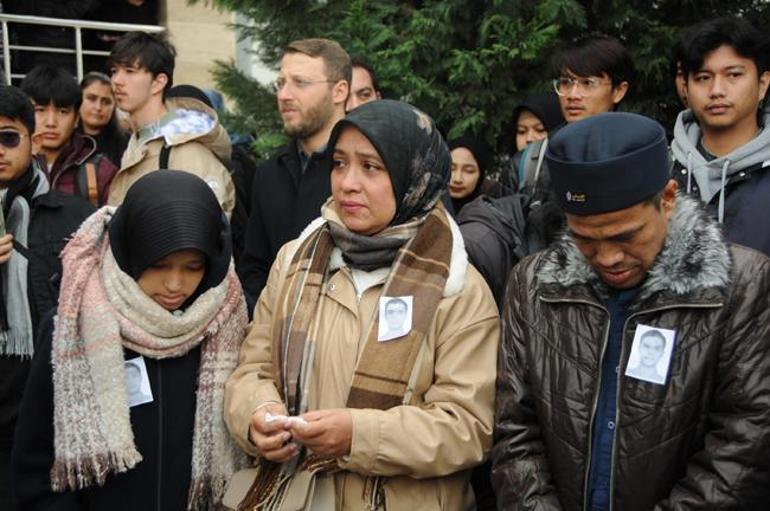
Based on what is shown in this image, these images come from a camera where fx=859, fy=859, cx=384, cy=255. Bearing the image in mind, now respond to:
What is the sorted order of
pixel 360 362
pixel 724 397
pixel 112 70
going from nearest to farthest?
pixel 724 397 → pixel 360 362 → pixel 112 70

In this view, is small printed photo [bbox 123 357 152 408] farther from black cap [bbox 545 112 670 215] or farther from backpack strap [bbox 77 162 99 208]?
backpack strap [bbox 77 162 99 208]

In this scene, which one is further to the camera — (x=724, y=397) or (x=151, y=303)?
(x=151, y=303)

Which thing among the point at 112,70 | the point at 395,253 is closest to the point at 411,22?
the point at 112,70

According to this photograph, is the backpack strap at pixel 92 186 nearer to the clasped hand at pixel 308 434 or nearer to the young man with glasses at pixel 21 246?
the young man with glasses at pixel 21 246

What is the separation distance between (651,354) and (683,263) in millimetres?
272

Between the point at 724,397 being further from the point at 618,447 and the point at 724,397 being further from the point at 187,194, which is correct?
the point at 187,194

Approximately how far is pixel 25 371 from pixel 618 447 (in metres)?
2.51

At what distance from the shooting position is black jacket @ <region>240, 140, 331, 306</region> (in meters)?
4.40

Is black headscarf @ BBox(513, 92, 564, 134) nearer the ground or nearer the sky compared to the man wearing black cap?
nearer the sky

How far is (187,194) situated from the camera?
2.73 metres

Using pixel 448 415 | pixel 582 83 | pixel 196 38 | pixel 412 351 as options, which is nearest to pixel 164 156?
pixel 582 83

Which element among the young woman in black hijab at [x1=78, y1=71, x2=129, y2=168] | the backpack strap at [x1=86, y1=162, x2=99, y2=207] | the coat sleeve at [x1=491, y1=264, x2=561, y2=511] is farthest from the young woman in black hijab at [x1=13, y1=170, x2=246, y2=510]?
the young woman in black hijab at [x1=78, y1=71, x2=129, y2=168]

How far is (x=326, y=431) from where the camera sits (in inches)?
98.7

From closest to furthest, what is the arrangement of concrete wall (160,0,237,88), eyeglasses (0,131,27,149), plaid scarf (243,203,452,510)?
plaid scarf (243,203,452,510), eyeglasses (0,131,27,149), concrete wall (160,0,237,88)
